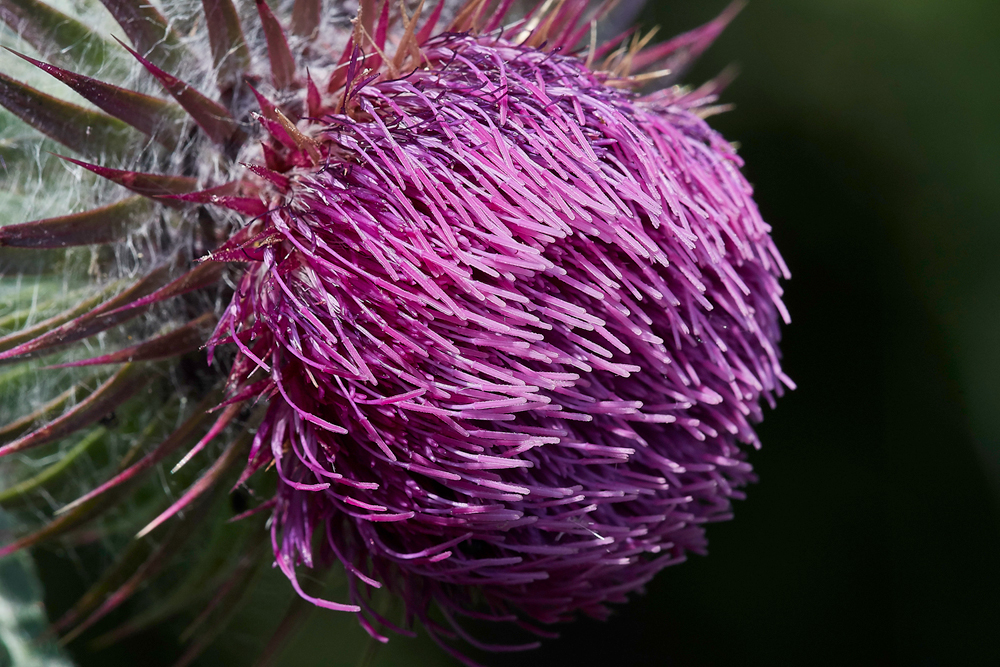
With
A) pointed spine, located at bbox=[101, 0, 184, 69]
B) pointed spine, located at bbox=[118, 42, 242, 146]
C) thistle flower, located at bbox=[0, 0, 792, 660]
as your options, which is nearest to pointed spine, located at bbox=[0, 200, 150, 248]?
thistle flower, located at bbox=[0, 0, 792, 660]

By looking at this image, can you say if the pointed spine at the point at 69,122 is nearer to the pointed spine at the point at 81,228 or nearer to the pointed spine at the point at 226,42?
the pointed spine at the point at 81,228

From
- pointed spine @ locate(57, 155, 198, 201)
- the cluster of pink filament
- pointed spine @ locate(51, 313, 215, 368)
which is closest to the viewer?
the cluster of pink filament

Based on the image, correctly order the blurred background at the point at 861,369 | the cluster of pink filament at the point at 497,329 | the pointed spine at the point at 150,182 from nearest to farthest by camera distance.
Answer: the cluster of pink filament at the point at 497,329, the pointed spine at the point at 150,182, the blurred background at the point at 861,369

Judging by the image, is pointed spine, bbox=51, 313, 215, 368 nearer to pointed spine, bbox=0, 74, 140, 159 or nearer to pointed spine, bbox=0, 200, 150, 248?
pointed spine, bbox=0, 200, 150, 248

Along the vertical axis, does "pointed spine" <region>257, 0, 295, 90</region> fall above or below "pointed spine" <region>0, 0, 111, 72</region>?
above

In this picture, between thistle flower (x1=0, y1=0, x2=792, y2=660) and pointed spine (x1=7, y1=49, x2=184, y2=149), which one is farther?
pointed spine (x1=7, y1=49, x2=184, y2=149)

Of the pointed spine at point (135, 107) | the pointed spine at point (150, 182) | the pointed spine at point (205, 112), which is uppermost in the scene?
the pointed spine at point (205, 112)

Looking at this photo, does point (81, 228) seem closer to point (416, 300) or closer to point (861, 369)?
point (416, 300)

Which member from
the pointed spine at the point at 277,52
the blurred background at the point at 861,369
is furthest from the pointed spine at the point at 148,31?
the blurred background at the point at 861,369

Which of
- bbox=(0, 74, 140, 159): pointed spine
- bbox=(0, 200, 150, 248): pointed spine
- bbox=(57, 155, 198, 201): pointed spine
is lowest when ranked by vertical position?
bbox=(0, 200, 150, 248): pointed spine
